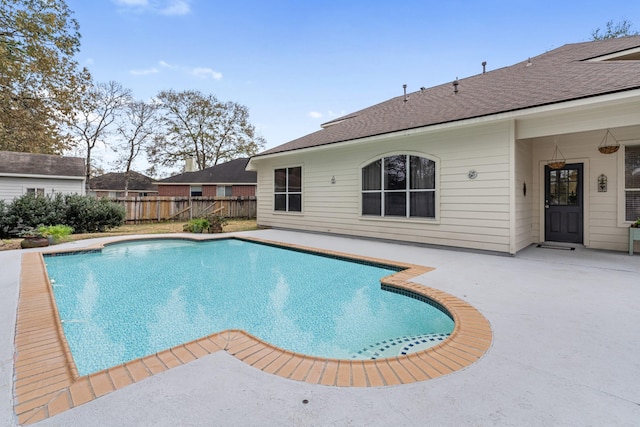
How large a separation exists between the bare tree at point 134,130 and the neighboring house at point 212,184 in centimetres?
591

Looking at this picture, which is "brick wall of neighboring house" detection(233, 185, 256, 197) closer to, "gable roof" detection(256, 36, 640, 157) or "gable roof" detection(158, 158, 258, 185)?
"gable roof" detection(158, 158, 258, 185)

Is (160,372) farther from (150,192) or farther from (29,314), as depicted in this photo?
(150,192)

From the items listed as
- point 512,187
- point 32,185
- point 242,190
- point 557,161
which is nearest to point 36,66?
point 32,185

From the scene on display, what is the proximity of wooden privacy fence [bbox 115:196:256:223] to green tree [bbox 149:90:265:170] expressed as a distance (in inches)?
460

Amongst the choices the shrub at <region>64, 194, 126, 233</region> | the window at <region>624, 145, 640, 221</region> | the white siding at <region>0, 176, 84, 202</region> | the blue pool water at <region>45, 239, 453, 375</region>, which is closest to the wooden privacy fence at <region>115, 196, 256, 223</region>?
the shrub at <region>64, 194, 126, 233</region>

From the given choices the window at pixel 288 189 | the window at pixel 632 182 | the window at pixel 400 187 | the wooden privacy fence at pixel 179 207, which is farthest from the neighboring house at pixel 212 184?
the window at pixel 632 182

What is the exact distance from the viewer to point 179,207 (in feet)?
55.1

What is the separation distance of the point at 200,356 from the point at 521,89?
25.6ft

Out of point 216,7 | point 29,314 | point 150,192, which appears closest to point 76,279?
point 29,314

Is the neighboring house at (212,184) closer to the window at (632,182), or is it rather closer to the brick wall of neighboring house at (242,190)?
the brick wall of neighboring house at (242,190)

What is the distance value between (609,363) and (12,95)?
17.8 metres

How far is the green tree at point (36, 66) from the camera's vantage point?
9.91 m

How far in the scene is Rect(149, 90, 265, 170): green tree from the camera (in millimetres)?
26156

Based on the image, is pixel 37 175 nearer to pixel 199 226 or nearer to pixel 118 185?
pixel 199 226
